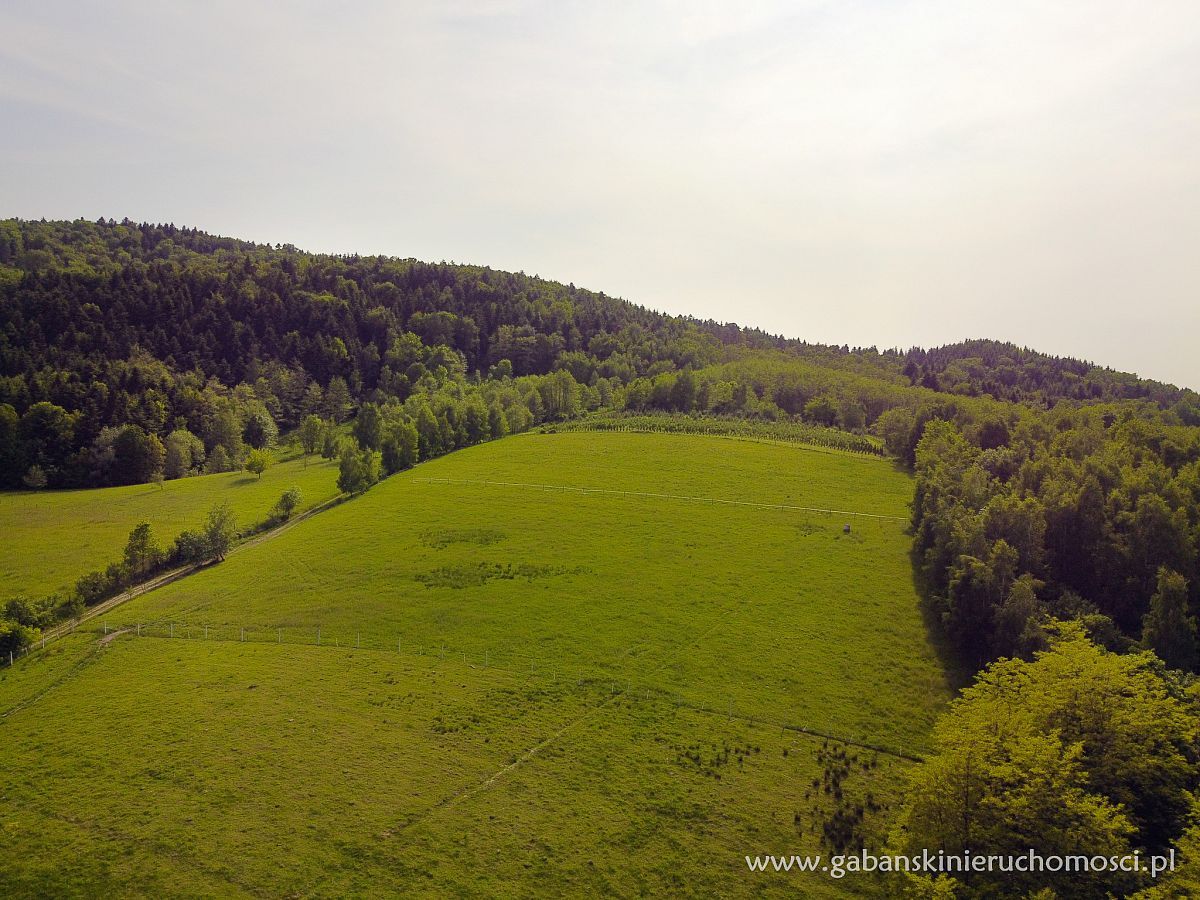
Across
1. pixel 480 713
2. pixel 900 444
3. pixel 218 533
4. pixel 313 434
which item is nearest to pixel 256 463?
pixel 313 434

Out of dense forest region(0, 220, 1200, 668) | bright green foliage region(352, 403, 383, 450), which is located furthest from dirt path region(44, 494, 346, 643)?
bright green foliage region(352, 403, 383, 450)

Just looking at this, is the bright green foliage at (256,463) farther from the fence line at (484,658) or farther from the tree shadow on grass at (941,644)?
the tree shadow on grass at (941,644)

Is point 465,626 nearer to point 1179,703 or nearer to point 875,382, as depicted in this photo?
point 1179,703

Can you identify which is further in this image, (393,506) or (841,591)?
(393,506)

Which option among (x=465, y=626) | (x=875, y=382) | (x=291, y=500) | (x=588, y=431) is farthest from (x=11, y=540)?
(x=875, y=382)

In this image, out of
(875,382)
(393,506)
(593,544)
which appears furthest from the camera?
(875,382)

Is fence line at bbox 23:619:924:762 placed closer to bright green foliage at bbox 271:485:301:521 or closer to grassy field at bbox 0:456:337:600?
grassy field at bbox 0:456:337:600
